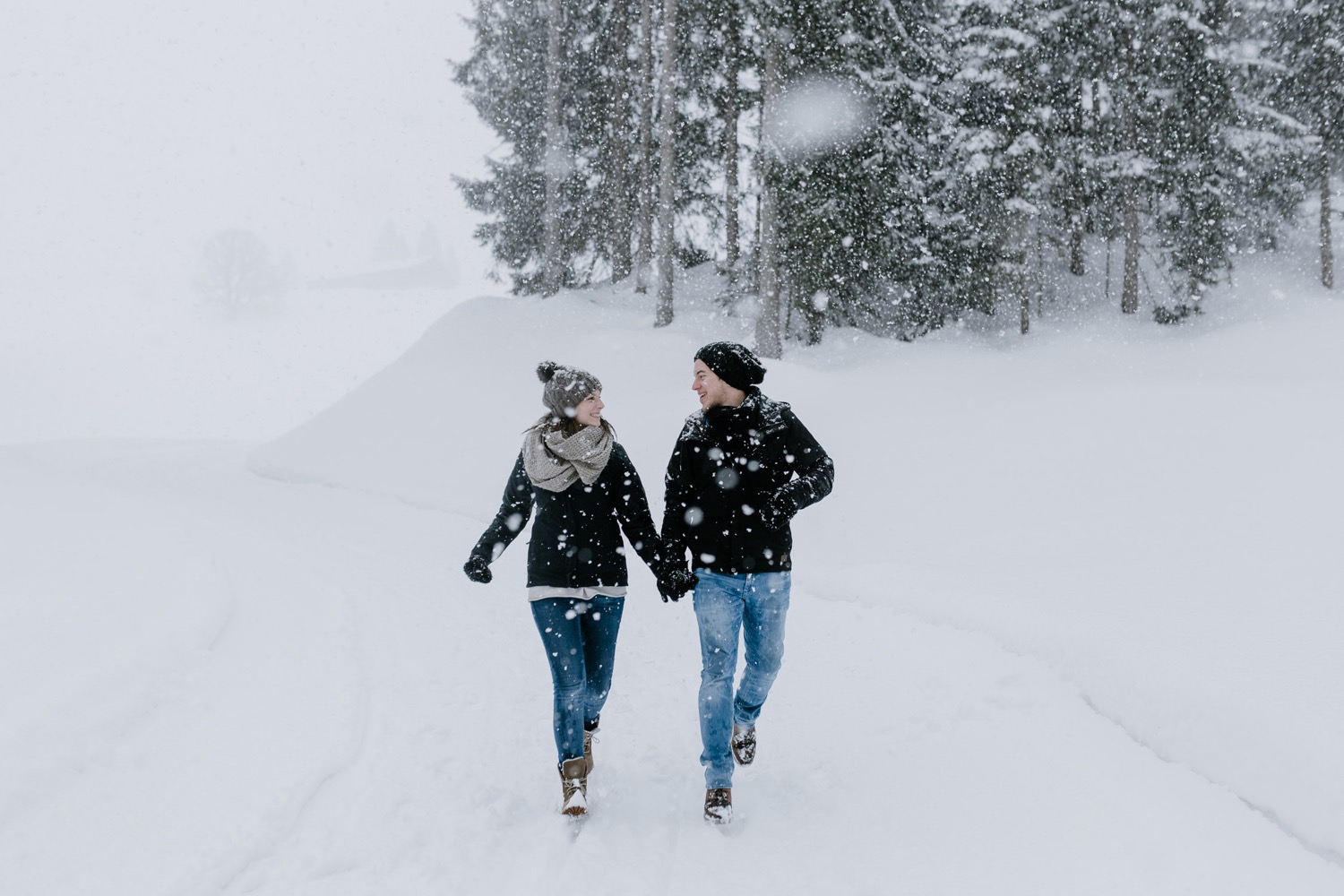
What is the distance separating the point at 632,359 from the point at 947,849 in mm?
15907

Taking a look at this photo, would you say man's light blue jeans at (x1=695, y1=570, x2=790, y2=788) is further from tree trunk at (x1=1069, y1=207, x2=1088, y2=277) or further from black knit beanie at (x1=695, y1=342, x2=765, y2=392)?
tree trunk at (x1=1069, y1=207, x2=1088, y2=277)

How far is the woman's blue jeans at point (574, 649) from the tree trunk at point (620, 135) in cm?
2177

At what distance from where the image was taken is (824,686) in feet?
19.5

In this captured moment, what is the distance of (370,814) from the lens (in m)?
4.18

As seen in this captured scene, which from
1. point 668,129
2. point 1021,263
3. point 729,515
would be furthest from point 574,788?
point 1021,263

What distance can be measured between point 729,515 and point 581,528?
0.70 m

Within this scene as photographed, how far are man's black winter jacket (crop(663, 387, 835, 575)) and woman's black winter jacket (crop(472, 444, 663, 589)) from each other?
Answer: 0.22 meters

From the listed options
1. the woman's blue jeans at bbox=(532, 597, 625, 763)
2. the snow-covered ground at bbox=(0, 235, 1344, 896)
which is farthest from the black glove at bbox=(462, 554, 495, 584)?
the snow-covered ground at bbox=(0, 235, 1344, 896)

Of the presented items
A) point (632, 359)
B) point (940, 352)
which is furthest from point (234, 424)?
point (940, 352)

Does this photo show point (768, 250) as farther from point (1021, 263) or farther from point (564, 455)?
point (564, 455)

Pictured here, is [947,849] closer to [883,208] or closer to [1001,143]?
[883,208]

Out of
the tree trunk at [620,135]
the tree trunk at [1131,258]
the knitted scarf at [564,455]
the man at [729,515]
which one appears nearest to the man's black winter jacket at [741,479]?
the man at [729,515]

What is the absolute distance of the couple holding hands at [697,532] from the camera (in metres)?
3.98

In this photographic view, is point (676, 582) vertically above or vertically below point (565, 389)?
below
